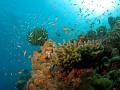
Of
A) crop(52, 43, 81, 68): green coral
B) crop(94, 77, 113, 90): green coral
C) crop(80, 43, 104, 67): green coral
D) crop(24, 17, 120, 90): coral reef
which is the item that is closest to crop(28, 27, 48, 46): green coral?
crop(24, 17, 120, 90): coral reef

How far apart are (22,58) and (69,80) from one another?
121 ft

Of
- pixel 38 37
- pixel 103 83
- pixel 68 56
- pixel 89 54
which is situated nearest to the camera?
pixel 103 83

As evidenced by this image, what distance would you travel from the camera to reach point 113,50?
28.2 feet

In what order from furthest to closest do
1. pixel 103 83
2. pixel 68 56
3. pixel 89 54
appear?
pixel 89 54, pixel 68 56, pixel 103 83

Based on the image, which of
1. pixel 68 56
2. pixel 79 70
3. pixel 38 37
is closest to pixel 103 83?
pixel 79 70

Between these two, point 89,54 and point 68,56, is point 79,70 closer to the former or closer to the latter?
point 68,56

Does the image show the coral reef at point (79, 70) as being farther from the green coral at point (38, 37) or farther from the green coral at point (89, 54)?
the green coral at point (38, 37)

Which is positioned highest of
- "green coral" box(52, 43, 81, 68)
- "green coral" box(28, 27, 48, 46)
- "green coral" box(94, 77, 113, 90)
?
"green coral" box(28, 27, 48, 46)

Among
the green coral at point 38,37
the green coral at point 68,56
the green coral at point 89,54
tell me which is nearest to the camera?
the green coral at point 68,56

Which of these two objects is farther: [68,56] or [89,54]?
[89,54]

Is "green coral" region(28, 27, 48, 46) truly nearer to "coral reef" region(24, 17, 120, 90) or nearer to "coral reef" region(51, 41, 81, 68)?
"coral reef" region(24, 17, 120, 90)

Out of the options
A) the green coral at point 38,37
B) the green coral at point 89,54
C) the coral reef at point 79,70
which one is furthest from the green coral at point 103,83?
the green coral at point 38,37

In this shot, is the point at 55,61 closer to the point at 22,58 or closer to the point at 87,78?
the point at 87,78

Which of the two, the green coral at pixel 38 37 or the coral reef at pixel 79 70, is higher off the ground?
the green coral at pixel 38 37
